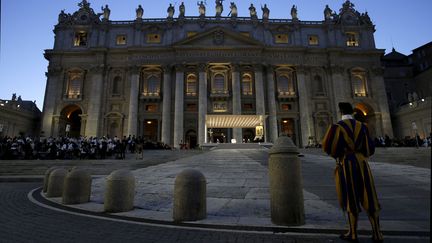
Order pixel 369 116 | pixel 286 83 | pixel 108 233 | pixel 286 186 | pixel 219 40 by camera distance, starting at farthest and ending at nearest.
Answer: pixel 286 83
pixel 369 116
pixel 219 40
pixel 286 186
pixel 108 233

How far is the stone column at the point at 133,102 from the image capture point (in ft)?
125

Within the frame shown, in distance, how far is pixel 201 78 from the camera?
39.1m

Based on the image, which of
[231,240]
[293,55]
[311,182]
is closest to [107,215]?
[231,240]

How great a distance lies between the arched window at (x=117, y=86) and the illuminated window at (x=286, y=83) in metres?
25.8

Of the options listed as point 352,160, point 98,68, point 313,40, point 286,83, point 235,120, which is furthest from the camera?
point 313,40

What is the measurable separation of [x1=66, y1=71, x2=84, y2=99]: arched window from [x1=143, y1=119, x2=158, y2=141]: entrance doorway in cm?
1191

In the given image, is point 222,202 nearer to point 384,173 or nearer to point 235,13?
point 384,173

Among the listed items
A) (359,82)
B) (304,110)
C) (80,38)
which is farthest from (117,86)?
(359,82)

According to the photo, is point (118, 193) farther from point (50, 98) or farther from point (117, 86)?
point (50, 98)

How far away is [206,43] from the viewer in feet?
134

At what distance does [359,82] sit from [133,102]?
37248 mm

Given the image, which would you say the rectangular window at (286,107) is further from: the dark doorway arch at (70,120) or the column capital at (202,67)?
the dark doorway arch at (70,120)

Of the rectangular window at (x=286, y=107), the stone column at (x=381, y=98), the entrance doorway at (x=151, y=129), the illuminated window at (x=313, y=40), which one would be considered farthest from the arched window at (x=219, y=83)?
the stone column at (x=381, y=98)

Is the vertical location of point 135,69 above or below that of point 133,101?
above
